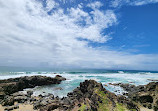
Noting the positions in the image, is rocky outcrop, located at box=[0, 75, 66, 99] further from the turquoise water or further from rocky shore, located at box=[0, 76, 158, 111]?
rocky shore, located at box=[0, 76, 158, 111]

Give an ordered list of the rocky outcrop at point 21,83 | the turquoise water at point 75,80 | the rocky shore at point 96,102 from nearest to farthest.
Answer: the rocky shore at point 96,102, the rocky outcrop at point 21,83, the turquoise water at point 75,80

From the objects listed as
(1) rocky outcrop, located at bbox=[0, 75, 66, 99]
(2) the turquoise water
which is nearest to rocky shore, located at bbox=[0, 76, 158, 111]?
(2) the turquoise water

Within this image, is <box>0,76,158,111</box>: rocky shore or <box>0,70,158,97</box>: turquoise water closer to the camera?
<box>0,76,158,111</box>: rocky shore

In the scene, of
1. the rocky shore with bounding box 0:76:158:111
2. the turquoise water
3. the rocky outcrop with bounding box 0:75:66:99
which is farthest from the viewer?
the turquoise water

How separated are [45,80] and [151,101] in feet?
86.8

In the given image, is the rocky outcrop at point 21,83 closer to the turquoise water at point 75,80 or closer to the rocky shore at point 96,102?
the turquoise water at point 75,80

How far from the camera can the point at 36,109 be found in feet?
34.7

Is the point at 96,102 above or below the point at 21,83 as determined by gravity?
above

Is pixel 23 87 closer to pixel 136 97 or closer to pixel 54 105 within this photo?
pixel 54 105

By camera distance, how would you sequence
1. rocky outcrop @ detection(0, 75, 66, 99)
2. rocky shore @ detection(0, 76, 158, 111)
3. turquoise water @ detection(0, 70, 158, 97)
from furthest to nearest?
1. turquoise water @ detection(0, 70, 158, 97)
2. rocky outcrop @ detection(0, 75, 66, 99)
3. rocky shore @ detection(0, 76, 158, 111)

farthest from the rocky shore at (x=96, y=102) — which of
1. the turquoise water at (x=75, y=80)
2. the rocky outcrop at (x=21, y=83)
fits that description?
the rocky outcrop at (x=21, y=83)

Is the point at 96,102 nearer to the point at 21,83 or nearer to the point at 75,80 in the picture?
the point at 21,83

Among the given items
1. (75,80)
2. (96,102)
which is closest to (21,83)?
(75,80)

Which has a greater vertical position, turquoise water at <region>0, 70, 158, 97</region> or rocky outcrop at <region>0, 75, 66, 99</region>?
rocky outcrop at <region>0, 75, 66, 99</region>
